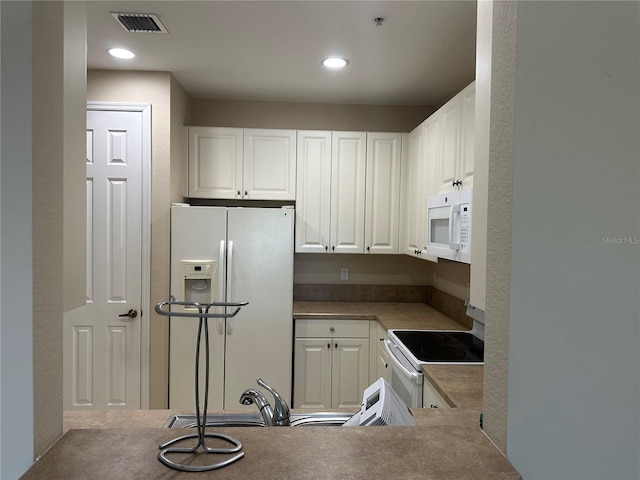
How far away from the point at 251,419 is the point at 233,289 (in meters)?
1.69

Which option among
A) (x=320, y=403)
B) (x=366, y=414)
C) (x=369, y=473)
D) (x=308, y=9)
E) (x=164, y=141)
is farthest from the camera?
(x=320, y=403)

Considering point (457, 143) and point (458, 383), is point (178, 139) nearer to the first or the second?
point (457, 143)

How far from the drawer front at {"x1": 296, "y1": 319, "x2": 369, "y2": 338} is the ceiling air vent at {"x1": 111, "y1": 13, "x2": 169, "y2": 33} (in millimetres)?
2182

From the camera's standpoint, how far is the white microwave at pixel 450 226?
2141mm

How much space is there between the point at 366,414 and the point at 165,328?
91.8 inches

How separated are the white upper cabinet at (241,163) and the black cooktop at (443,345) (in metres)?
1.53

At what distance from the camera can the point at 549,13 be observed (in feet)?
2.54

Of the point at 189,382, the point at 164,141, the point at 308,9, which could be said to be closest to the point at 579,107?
the point at 308,9

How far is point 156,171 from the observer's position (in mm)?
3068

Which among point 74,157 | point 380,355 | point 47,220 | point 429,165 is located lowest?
point 380,355

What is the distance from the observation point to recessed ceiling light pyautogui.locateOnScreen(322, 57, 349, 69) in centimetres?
272

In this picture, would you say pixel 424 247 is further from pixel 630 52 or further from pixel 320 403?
pixel 630 52

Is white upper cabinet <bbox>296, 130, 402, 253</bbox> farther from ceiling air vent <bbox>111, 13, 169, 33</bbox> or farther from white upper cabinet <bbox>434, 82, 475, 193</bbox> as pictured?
ceiling air vent <bbox>111, 13, 169, 33</bbox>

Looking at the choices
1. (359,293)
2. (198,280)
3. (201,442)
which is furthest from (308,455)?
(359,293)
